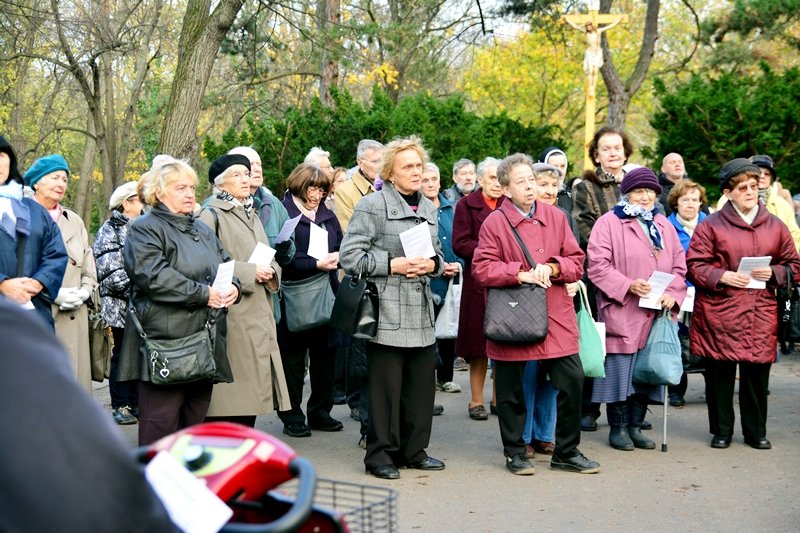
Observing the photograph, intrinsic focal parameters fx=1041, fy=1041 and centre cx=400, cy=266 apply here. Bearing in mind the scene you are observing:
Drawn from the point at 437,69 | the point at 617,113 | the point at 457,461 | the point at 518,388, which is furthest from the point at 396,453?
the point at 437,69

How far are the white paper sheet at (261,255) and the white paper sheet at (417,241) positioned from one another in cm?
93

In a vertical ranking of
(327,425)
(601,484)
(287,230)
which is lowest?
(327,425)

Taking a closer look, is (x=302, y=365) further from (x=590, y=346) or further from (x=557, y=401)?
(x=590, y=346)

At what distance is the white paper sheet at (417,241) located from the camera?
267 inches

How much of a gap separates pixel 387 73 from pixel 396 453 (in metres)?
15.5

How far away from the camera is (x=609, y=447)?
7859 millimetres

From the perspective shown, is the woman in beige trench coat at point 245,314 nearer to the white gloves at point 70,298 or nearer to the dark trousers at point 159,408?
the dark trousers at point 159,408

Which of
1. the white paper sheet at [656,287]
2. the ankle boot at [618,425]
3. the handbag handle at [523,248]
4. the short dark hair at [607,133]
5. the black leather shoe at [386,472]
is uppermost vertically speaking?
the short dark hair at [607,133]

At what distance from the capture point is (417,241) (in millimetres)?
6797

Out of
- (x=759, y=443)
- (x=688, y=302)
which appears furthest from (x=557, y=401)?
(x=688, y=302)

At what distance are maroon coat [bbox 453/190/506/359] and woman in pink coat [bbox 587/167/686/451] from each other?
4.12ft

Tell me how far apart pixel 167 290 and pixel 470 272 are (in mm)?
3458

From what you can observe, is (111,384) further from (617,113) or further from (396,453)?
(617,113)

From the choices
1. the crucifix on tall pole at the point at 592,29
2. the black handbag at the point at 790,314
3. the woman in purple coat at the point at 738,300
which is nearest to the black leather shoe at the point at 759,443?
the woman in purple coat at the point at 738,300
